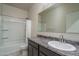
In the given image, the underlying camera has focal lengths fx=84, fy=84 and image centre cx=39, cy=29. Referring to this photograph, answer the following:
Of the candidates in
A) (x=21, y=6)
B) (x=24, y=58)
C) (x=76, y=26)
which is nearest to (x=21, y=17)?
(x=21, y=6)

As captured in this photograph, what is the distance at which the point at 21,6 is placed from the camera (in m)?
1.82

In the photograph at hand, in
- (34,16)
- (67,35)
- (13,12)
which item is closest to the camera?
(67,35)

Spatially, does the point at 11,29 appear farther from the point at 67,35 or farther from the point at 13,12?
the point at 67,35

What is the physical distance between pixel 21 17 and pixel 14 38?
52 centimetres

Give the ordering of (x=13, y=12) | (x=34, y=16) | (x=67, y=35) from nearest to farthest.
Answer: (x=67, y=35)
(x=13, y=12)
(x=34, y=16)

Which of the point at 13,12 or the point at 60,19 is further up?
the point at 13,12

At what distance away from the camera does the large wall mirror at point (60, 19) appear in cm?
163

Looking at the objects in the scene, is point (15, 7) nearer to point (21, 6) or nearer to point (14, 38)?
point (21, 6)

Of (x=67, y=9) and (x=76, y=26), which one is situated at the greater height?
(x=67, y=9)

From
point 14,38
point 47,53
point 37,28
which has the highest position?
point 37,28

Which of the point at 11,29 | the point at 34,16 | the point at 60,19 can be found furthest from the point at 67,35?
the point at 11,29

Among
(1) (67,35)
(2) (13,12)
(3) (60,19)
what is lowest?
(1) (67,35)

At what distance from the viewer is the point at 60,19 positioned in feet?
6.21

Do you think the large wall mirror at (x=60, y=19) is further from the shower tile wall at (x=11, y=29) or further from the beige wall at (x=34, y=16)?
the shower tile wall at (x=11, y=29)
